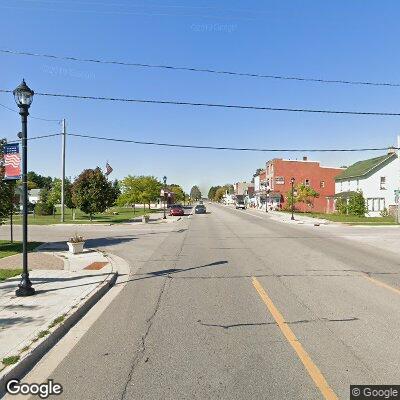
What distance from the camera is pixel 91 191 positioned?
35.8 meters

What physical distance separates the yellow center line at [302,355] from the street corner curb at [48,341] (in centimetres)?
375

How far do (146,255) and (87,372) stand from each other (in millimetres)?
10689

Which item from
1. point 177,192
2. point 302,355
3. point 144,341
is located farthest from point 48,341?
point 177,192

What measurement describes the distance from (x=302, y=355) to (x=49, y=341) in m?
3.85

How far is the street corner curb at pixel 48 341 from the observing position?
4781 millimetres

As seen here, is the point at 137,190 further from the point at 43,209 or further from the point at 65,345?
the point at 65,345

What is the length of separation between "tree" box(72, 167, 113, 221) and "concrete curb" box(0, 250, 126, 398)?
90.0 feet

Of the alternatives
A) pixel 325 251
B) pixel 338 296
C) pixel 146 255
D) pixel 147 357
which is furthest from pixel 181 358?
pixel 325 251

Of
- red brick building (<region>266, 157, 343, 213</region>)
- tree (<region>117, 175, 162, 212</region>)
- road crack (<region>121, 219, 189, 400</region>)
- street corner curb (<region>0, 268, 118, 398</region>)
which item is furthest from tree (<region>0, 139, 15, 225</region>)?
red brick building (<region>266, 157, 343, 213</region>)

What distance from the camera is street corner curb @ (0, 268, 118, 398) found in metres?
4.78

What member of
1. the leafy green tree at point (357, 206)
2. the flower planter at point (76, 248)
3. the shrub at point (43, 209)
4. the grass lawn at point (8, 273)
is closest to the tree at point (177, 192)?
the shrub at point (43, 209)

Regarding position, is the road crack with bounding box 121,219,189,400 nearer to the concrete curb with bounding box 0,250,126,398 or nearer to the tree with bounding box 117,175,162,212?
the concrete curb with bounding box 0,250,126,398

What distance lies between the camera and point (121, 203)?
62.8 meters

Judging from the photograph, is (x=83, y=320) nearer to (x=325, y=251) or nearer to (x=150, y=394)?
(x=150, y=394)
